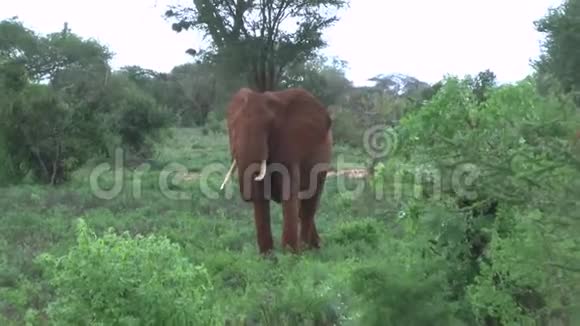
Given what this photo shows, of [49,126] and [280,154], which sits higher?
[49,126]

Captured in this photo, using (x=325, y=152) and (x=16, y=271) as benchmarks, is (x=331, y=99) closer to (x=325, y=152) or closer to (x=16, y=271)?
(x=325, y=152)

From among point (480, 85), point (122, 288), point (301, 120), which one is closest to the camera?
point (122, 288)

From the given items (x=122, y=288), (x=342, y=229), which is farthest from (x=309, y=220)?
(x=122, y=288)

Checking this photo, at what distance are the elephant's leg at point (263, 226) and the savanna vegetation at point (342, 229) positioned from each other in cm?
14

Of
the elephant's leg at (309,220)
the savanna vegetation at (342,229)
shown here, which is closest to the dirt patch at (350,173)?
the savanna vegetation at (342,229)

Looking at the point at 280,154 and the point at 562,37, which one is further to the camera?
the point at 562,37

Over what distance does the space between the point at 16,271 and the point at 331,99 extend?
32102mm

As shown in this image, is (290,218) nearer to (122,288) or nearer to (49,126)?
(122,288)

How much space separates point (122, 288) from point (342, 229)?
22.4ft

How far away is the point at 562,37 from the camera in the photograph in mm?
24234

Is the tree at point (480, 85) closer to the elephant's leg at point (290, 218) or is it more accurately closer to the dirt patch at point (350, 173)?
the elephant's leg at point (290, 218)

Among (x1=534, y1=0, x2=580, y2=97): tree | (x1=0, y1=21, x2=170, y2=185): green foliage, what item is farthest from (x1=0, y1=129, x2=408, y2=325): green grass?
(x1=534, y1=0, x2=580, y2=97): tree

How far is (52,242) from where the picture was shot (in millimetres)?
11297

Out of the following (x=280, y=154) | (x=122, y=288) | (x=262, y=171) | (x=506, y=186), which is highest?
(x=506, y=186)
